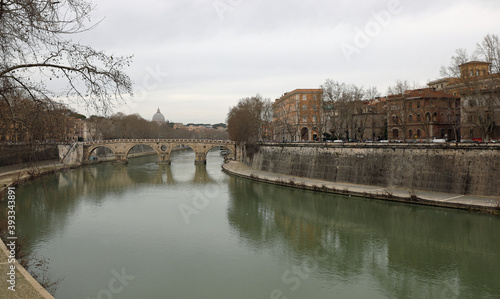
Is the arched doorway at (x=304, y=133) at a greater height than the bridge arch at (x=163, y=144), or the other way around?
the arched doorway at (x=304, y=133)

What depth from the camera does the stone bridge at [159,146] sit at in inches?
1699

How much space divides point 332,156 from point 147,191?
12955mm

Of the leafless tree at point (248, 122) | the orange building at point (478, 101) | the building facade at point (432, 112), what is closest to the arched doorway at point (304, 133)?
the leafless tree at point (248, 122)

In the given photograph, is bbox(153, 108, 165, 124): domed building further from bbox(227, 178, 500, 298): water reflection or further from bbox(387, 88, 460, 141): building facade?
bbox(227, 178, 500, 298): water reflection

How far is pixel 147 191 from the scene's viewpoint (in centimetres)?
2408

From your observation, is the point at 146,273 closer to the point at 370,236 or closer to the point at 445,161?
the point at 370,236

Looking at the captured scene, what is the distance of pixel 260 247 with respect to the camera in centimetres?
1217

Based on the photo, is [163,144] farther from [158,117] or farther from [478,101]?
[158,117]

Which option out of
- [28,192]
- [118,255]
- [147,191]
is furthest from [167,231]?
[28,192]

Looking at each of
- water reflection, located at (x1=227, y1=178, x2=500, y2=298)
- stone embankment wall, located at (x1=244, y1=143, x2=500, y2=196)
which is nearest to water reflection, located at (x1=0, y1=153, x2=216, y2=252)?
water reflection, located at (x1=227, y1=178, x2=500, y2=298)

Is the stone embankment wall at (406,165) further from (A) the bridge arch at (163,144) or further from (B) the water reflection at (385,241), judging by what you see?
(A) the bridge arch at (163,144)

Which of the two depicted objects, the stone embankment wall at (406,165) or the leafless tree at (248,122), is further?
the leafless tree at (248,122)

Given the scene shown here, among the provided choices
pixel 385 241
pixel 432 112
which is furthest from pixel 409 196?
pixel 432 112

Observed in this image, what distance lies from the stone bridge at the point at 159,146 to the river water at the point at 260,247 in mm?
22618
